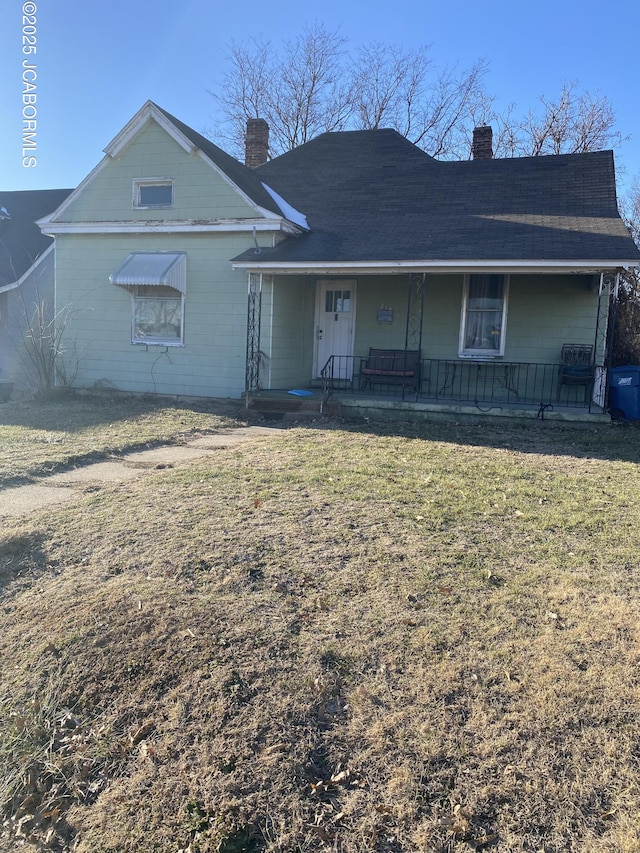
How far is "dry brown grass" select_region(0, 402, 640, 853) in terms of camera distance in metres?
2.40

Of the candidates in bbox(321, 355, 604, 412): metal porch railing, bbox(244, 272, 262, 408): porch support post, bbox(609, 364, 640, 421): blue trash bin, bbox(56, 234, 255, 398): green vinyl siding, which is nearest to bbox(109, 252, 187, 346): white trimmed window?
bbox(56, 234, 255, 398): green vinyl siding

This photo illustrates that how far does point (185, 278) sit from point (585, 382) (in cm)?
786

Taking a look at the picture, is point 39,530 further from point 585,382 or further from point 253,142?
point 253,142

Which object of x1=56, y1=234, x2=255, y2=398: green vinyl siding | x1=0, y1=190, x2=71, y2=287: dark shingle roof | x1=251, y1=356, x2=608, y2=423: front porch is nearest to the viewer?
x1=251, y1=356, x2=608, y2=423: front porch

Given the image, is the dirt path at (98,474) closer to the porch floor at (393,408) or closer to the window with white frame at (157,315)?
the porch floor at (393,408)

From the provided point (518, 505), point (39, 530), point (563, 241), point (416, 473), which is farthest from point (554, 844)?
point (563, 241)

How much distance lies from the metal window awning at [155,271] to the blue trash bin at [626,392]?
825 cm

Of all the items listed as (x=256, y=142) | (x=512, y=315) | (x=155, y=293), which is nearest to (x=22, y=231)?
(x=256, y=142)

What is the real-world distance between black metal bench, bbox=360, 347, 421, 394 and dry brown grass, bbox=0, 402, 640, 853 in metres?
6.56

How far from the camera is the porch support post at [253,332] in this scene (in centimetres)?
1146

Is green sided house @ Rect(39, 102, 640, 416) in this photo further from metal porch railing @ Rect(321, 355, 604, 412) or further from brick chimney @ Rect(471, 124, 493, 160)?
brick chimney @ Rect(471, 124, 493, 160)

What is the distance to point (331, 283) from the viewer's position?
13055 millimetres

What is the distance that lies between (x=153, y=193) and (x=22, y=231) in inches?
393

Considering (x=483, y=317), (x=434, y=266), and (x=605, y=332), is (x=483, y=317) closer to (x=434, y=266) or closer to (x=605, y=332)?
(x=605, y=332)
